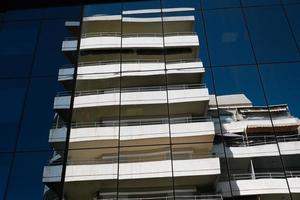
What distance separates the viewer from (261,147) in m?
16.1

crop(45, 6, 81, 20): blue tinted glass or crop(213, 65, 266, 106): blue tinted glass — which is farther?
crop(45, 6, 81, 20): blue tinted glass

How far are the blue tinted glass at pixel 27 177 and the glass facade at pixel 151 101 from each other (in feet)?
0.11

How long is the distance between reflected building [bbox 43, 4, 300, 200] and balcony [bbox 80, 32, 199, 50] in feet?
0.15

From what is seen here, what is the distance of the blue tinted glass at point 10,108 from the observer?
15227 millimetres

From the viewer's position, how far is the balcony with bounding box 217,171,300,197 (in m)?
14.9

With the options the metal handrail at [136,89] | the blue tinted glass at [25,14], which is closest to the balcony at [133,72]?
the metal handrail at [136,89]

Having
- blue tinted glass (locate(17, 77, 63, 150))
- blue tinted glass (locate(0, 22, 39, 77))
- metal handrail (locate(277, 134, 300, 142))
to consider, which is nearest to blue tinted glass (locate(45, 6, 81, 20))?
blue tinted glass (locate(0, 22, 39, 77))

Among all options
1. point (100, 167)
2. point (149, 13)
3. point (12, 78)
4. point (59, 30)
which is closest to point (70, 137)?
point (100, 167)

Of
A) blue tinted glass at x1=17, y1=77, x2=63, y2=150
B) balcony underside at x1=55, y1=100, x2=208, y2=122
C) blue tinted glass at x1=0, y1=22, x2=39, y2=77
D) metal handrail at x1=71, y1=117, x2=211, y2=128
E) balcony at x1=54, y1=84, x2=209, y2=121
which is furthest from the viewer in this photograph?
blue tinted glass at x1=0, y1=22, x2=39, y2=77

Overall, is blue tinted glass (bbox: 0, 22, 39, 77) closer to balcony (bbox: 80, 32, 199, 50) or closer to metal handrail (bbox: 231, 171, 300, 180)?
balcony (bbox: 80, 32, 199, 50)

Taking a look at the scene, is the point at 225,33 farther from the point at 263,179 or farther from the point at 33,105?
the point at 33,105

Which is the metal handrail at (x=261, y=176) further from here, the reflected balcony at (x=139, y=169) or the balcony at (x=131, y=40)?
the balcony at (x=131, y=40)

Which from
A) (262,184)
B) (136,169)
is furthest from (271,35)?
(136,169)

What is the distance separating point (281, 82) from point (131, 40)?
6820 millimetres
